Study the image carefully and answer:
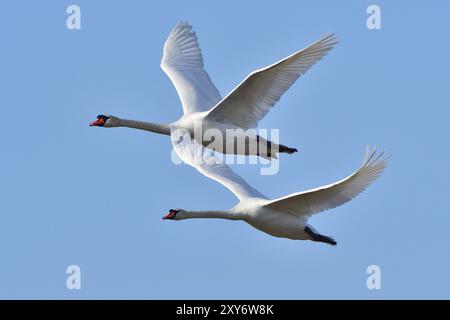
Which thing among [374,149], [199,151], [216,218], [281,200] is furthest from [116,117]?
[374,149]

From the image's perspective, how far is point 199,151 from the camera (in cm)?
2373

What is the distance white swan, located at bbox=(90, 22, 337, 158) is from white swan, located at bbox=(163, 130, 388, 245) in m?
0.53

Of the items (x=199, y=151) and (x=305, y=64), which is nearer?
(x=305, y=64)

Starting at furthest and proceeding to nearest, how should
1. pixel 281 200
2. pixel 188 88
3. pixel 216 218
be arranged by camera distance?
pixel 188 88
pixel 216 218
pixel 281 200

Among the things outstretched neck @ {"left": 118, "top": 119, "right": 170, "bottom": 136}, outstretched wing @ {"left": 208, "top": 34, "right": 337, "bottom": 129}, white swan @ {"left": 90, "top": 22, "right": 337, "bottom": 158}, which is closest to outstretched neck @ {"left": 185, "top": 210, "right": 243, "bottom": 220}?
white swan @ {"left": 90, "top": 22, "right": 337, "bottom": 158}

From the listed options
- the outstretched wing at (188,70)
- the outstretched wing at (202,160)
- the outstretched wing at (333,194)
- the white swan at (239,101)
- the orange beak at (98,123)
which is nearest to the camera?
the outstretched wing at (333,194)

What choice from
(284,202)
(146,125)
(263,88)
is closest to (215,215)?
(284,202)

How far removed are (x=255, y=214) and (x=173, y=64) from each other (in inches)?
252

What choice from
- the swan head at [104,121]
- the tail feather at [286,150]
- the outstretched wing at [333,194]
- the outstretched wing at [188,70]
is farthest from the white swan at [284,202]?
the outstretched wing at [188,70]

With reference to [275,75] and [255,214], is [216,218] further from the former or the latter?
[275,75]

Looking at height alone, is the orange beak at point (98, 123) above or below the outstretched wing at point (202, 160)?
above

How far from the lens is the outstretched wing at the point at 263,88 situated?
2119 cm

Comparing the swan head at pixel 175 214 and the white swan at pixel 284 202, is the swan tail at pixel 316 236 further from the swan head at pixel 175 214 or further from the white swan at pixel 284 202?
the swan head at pixel 175 214
